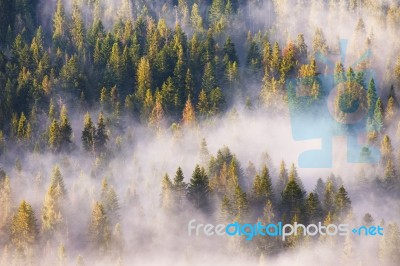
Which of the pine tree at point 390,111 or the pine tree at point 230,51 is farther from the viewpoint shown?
the pine tree at point 230,51

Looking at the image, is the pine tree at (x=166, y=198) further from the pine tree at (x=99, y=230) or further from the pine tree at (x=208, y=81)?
the pine tree at (x=208, y=81)

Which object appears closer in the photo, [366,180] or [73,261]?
[73,261]

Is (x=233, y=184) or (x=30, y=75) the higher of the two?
(x=30, y=75)

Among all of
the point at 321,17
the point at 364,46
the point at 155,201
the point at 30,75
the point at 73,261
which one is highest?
the point at 321,17

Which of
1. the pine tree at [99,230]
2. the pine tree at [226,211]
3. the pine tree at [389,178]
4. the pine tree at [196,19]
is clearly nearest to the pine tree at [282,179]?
the pine tree at [226,211]

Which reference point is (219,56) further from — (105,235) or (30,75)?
(105,235)

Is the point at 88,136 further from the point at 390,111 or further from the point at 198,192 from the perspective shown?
the point at 390,111

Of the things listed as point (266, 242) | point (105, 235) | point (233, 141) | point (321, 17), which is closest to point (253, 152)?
point (233, 141)

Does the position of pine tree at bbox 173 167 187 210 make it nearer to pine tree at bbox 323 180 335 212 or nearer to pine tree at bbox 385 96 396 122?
pine tree at bbox 323 180 335 212
